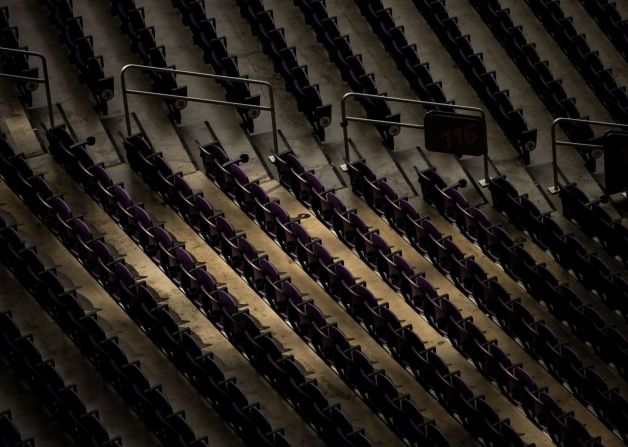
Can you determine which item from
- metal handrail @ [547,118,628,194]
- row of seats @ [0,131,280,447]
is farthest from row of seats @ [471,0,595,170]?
row of seats @ [0,131,280,447]

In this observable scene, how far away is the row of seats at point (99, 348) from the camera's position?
863cm

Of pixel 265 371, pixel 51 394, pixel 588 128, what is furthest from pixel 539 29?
pixel 51 394

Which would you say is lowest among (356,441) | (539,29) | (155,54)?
(356,441)

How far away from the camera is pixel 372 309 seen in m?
9.31

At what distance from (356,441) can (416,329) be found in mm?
1150

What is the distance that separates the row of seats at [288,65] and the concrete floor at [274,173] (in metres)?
0.09

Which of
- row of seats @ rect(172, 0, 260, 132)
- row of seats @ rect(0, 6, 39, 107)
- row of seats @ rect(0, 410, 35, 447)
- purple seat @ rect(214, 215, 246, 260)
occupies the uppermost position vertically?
row of seats @ rect(0, 6, 39, 107)

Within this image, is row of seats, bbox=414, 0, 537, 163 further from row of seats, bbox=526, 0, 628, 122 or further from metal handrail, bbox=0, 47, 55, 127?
metal handrail, bbox=0, 47, 55, 127

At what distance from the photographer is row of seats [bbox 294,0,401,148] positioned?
35.4 ft

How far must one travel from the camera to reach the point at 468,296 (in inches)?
381

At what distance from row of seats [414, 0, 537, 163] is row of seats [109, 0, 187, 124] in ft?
5.97

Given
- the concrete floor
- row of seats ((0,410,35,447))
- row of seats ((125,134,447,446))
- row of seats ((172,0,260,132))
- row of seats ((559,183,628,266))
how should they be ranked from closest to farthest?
row of seats ((0,410,35,447)) < row of seats ((125,134,447,446)) < the concrete floor < row of seats ((559,183,628,266)) < row of seats ((172,0,260,132))

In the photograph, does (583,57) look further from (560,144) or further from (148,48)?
(148,48)

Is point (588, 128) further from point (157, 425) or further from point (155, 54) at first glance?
point (157, 425)
